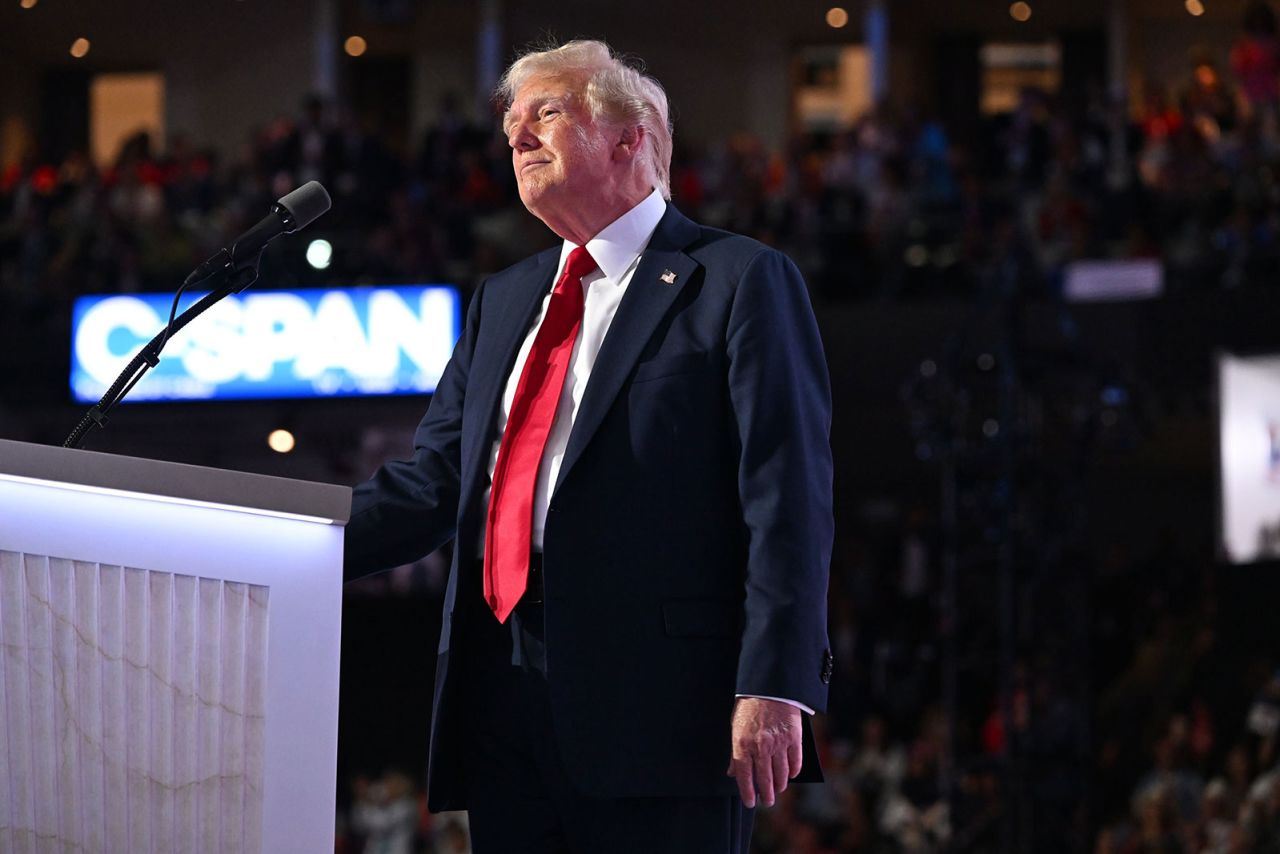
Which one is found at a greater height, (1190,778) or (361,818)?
(1190,778)

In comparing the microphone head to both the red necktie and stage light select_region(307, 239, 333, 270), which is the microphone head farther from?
stage light select_region(307, 239, 333, 270)

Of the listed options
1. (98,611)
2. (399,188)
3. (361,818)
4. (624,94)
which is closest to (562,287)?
(624,94)

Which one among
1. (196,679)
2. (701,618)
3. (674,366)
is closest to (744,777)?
(701,618)

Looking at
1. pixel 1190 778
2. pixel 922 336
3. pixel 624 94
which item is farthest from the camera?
pixel 922 336

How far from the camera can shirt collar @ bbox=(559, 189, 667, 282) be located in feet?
6.84

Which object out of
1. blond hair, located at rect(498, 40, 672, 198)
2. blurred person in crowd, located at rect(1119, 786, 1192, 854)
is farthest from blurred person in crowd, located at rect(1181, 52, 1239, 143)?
blond hair, located at rect(498, 40, 672, 198)

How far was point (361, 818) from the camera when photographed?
946 centimetres

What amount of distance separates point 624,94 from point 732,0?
13.8 meters

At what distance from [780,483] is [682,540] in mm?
125

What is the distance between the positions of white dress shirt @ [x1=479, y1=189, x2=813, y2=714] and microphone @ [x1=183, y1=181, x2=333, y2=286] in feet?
1.01

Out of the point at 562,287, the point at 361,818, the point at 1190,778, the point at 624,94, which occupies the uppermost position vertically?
the point at 624,94

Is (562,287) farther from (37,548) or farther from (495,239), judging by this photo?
(495,239)

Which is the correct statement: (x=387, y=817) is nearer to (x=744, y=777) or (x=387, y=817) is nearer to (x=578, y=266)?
(x=578, y=266)

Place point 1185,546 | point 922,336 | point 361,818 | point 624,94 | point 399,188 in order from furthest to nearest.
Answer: point 1185,546 → point 399,188 → point 922,336 → point 361,818 → point 624,94
